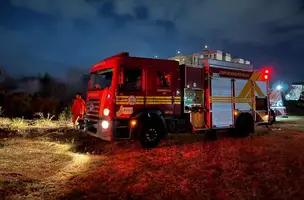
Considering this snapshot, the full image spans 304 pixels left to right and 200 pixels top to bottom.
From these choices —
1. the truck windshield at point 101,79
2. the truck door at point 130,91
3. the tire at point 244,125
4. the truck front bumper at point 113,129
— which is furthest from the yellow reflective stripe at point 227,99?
the truck windshield at point 101,79

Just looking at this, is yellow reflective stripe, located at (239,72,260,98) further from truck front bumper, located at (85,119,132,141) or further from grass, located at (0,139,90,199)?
grass, located at (0,139,90,199)

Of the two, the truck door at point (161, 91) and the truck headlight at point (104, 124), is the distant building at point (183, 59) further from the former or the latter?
the truck headlight at point (104, 124)

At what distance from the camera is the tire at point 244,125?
1084 centimetres

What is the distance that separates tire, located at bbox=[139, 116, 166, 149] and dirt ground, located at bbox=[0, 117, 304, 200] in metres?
0.28

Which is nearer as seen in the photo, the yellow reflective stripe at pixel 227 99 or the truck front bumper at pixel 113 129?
the truck front bumper at pixel 113 129

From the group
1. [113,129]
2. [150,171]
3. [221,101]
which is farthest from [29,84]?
[150,171]

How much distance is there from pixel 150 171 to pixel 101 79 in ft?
12.6

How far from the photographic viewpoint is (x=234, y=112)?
10.6m

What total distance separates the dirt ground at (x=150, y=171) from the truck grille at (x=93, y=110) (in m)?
0.89

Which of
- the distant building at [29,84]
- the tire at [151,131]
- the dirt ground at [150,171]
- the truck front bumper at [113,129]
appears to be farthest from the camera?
the distant building at [29,84]

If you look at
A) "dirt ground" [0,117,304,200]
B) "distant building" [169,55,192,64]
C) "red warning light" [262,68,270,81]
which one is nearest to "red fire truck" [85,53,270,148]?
"distant building" [169,55,192,64]

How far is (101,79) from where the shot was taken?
866 centimetres

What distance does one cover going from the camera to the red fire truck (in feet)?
25.6

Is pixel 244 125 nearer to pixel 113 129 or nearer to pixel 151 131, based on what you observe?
pixel 151 131
